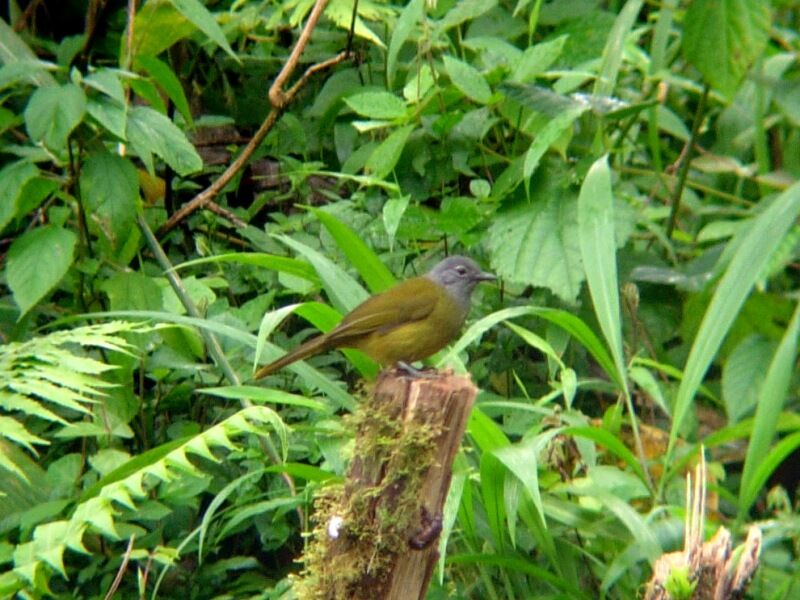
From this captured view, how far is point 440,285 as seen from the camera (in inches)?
156

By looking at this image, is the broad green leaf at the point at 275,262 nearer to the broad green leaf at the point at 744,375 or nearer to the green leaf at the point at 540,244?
the green leaf at the point at 540,244

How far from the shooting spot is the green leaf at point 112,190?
4.08m

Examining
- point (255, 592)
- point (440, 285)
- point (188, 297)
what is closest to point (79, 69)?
point (188, 297)

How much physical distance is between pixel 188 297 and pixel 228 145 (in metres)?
1.54

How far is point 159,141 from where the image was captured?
4.05 meters

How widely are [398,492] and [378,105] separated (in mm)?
2144

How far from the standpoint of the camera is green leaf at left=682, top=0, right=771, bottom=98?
333cm

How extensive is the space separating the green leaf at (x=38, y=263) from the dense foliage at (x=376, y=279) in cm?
1

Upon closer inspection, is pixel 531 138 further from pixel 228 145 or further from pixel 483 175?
pixel 228 145

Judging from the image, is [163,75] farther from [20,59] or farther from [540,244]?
[540,244]

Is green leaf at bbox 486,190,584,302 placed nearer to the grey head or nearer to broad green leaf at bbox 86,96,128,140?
the grey head

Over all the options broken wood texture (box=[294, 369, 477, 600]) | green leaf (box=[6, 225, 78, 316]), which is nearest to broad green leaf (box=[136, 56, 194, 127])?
green leaf (box=[6, 225, 78, 316])

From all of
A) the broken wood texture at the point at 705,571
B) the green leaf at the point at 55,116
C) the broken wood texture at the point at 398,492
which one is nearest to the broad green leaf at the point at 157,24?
the green leaf at the point at 55,116

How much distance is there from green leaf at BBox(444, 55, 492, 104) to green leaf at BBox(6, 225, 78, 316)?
138cm
